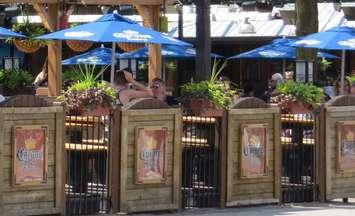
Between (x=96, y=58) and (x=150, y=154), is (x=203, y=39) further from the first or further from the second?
(x=96, y=58)

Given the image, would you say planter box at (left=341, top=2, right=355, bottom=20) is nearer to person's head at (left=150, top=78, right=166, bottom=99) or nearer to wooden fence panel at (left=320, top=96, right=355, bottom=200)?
person's head at (left=150, top=78, right=166, bottom=99)

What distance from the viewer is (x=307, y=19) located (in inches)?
762

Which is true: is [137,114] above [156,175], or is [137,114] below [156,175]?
above

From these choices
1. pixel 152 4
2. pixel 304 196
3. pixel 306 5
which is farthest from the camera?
pixel 306 5

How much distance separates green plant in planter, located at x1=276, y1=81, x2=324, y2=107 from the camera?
11914 mm

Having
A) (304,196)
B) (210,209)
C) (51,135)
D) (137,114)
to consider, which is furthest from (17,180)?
(304,196)

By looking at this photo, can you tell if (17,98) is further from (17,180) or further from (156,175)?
(156,175)

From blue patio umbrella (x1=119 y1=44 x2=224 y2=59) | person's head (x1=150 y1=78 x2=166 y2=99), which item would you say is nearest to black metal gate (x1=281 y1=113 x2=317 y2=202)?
person's head (x1=150 y1=78 x2=166 y2=99)

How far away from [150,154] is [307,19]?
33.0 ft

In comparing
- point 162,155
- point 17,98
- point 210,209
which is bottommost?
point 210,209

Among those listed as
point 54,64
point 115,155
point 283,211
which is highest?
point 54,64

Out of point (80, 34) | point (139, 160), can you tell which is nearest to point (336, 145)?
point (139, 160)

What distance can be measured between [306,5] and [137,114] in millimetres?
9990

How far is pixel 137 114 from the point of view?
10.0 meters
